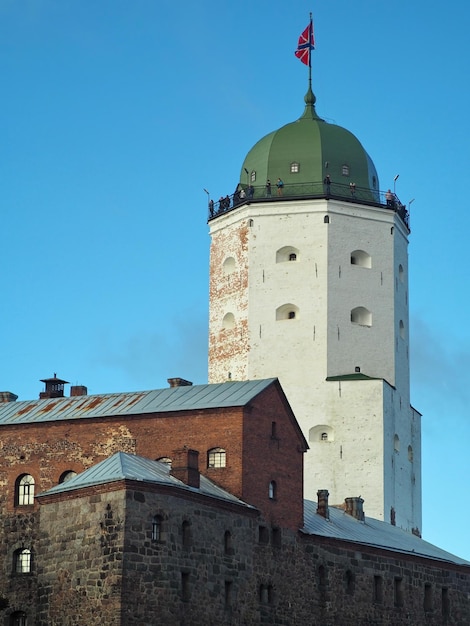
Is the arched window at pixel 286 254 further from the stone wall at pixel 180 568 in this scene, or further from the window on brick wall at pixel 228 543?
the window on brick wall at pixel 228 543

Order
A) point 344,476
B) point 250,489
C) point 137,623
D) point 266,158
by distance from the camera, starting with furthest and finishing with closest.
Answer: point 266,158, point 344,476, point 250,489, point 137,623

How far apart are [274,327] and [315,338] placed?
2.41 meters

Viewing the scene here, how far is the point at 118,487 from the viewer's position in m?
61.8

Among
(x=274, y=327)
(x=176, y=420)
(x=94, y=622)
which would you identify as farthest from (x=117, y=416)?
(x=274, y=327)

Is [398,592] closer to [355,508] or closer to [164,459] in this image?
[355,508]

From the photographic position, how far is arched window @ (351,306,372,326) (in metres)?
91.9

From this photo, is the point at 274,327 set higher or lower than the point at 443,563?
higher

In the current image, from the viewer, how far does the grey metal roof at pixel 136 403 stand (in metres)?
71.7

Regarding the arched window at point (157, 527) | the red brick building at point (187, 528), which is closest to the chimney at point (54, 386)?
the red brick building at point (187, 528)

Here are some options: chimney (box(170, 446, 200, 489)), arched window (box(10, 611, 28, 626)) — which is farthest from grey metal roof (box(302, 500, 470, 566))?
arched window (box(10, 611, 28, 626))

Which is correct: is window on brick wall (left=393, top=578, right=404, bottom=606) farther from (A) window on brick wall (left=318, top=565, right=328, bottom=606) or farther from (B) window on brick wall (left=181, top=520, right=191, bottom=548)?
(B) window on brick wall (left=181, top=520, right=191, bottom=548)

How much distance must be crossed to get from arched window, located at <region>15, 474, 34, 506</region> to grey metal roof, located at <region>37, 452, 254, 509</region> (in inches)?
260

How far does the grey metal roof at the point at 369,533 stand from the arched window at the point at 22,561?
11.7 meters

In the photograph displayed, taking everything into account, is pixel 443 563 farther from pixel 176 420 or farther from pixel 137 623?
pixel 137 623
